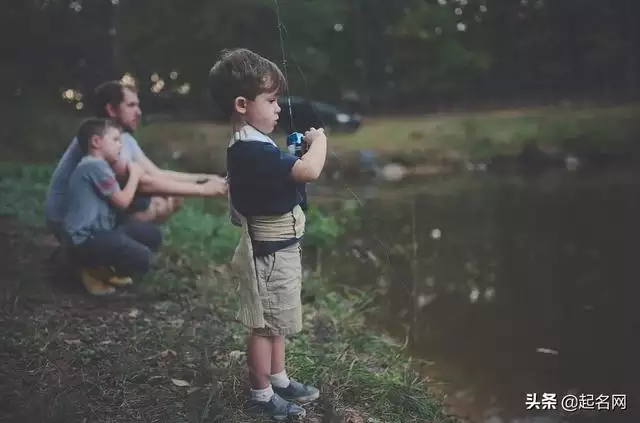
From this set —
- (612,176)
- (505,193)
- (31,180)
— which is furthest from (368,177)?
(31,180)

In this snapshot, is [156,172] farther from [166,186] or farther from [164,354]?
[164,354]

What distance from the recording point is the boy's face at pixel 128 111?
226cm

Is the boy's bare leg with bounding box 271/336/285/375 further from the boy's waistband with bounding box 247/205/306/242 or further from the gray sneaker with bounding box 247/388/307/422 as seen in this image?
the boy's waistband with bounding box 247/205/306/242

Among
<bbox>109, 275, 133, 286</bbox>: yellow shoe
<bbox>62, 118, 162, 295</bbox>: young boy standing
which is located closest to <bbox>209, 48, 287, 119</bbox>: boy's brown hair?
<bbox>62, 118, 162, 295</bbox>: young boy standing

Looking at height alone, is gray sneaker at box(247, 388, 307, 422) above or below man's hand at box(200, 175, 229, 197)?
below

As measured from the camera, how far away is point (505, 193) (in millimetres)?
2223

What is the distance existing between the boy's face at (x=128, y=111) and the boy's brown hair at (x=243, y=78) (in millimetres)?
557

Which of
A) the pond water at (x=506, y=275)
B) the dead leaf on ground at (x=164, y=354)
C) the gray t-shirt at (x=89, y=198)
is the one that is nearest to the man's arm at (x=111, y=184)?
the gray t-shirt at (x=89, y=198)

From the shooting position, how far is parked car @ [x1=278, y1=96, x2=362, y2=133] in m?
1.78

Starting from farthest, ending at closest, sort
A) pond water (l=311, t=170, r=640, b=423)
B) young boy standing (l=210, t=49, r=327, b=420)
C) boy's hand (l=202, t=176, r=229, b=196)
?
boy's hand (l=202, t=176, r=229, b=196), pond water (l=311, t=170, r=640, b=423), young boy standing (l=210, t=49, r=327, b=420)

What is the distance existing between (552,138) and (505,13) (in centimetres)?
38

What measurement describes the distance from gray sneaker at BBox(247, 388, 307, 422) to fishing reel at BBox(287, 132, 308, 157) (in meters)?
0.55

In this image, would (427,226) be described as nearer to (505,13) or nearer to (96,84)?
(505,13)

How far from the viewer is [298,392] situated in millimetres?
1817
